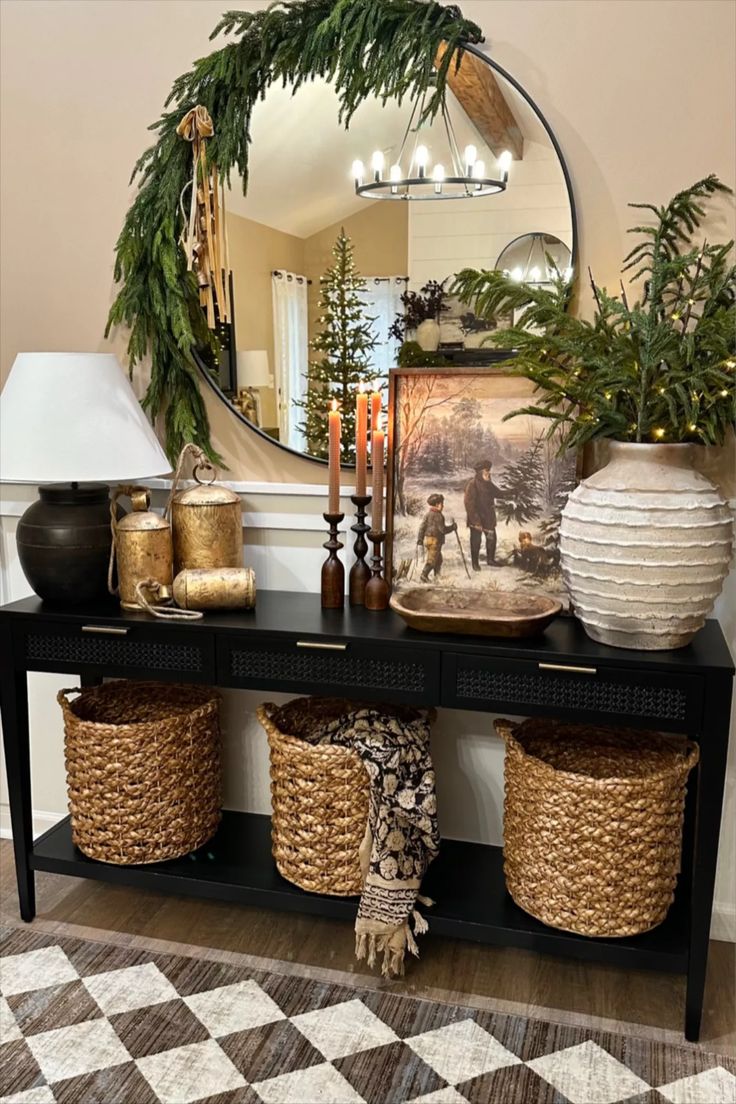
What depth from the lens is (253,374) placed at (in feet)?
8.14

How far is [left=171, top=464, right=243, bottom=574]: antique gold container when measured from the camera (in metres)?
2.39

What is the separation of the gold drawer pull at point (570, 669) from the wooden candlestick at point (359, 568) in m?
0.54

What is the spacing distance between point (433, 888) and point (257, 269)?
1541 millimetres

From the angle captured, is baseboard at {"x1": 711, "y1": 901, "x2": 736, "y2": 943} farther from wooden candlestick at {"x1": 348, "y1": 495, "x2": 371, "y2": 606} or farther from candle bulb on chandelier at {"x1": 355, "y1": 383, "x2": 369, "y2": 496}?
candle bulb on chandelier at {"x1": 355, "y1": 383, "x2": 369, "y2": 496}

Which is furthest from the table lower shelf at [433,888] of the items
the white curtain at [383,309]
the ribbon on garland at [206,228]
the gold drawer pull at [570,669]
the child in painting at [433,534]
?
the ribbon on garland at [206,228]

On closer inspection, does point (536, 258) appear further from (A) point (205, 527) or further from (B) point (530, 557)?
(A) point (205, 527)

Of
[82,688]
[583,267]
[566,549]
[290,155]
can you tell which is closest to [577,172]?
[583,267]

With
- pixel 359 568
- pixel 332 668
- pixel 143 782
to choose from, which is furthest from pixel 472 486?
pixel 143 782

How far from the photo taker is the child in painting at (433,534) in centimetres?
238

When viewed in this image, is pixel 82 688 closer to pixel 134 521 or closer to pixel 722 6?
pixel 134 521

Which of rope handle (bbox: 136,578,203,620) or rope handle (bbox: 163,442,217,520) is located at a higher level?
rope handle (bbox: 163,442,217,520)

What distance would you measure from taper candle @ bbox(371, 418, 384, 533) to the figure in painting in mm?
210

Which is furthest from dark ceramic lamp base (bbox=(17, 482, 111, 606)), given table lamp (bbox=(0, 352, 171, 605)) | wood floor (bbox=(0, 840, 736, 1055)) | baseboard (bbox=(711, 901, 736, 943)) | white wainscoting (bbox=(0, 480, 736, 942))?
baseboard (bbox=(711, 901, 736, 943))

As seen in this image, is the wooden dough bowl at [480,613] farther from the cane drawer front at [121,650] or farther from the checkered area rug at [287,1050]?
the checkered area rug at [287,1050]
